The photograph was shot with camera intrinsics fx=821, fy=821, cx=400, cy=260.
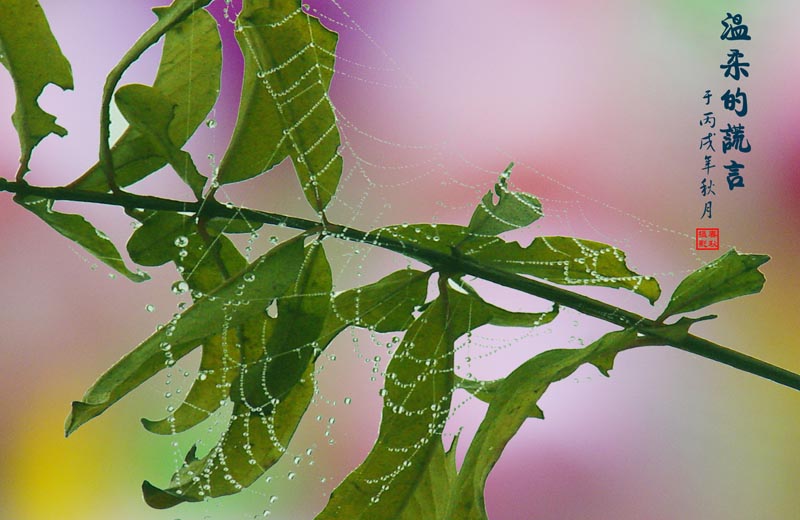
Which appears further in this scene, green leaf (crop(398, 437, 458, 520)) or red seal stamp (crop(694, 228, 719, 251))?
red seal stamp (crop(694, 228, 719, 251))

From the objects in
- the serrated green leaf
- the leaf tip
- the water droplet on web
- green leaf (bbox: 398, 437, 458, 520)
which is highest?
the serrated green leaf

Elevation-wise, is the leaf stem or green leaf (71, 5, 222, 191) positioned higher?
green leaf (71, 5, 222, 191)

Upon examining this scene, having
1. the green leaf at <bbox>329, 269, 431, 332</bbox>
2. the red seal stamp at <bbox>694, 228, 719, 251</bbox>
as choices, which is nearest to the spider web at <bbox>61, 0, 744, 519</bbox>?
the red seal stamp at <bbox>694, 228, 719, 251</bbox>

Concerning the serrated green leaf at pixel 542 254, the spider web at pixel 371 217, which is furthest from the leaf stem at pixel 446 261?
the spider web at pixel 371 217

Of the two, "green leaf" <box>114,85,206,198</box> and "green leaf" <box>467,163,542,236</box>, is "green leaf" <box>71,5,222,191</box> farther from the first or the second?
"green leaf" <box>467,163,542,236</box>

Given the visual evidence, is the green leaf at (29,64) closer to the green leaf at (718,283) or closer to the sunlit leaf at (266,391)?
the sunlit leaf at (266,391)

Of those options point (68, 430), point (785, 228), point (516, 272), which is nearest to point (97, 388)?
point (68, 430)
